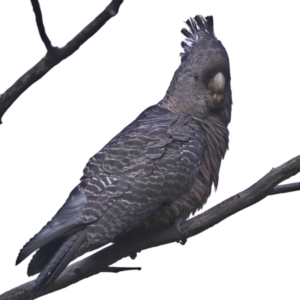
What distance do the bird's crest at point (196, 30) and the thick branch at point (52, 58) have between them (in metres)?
4.09

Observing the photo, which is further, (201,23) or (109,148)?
(201,23)

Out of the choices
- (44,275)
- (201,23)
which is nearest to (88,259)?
(44,275)

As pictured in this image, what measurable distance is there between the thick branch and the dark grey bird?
1.77 meters

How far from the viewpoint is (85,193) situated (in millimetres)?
6355

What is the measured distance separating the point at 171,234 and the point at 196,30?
9.66ft

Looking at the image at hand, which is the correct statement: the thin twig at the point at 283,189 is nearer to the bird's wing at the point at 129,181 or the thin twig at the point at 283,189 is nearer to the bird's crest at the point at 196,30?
the bird's wing at the point at 129,181

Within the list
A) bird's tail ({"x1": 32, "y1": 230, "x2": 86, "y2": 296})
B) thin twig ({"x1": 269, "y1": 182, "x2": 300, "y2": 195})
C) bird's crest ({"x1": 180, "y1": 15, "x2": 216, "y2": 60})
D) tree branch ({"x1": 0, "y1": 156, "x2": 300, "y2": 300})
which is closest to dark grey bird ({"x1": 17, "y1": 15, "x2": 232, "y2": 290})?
bird's tail ({"x1": 32, "y1": 230, "x2": 86, "y2": 296})

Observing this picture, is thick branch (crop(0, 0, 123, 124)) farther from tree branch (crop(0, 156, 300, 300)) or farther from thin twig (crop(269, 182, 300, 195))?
thin twig (crop(269, 182, 300, 195))

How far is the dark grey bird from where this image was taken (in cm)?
593

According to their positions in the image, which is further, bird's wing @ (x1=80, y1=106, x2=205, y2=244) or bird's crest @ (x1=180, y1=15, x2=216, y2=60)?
bird's crest @ (x1=180, y1=15, x2=216, y2=60)

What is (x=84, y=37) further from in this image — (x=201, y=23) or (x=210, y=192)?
(x=201, y=23)

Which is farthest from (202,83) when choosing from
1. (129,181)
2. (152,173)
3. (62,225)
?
(62,225)

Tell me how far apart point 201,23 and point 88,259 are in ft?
11.5

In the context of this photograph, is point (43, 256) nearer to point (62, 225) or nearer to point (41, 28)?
point (62, 225)
